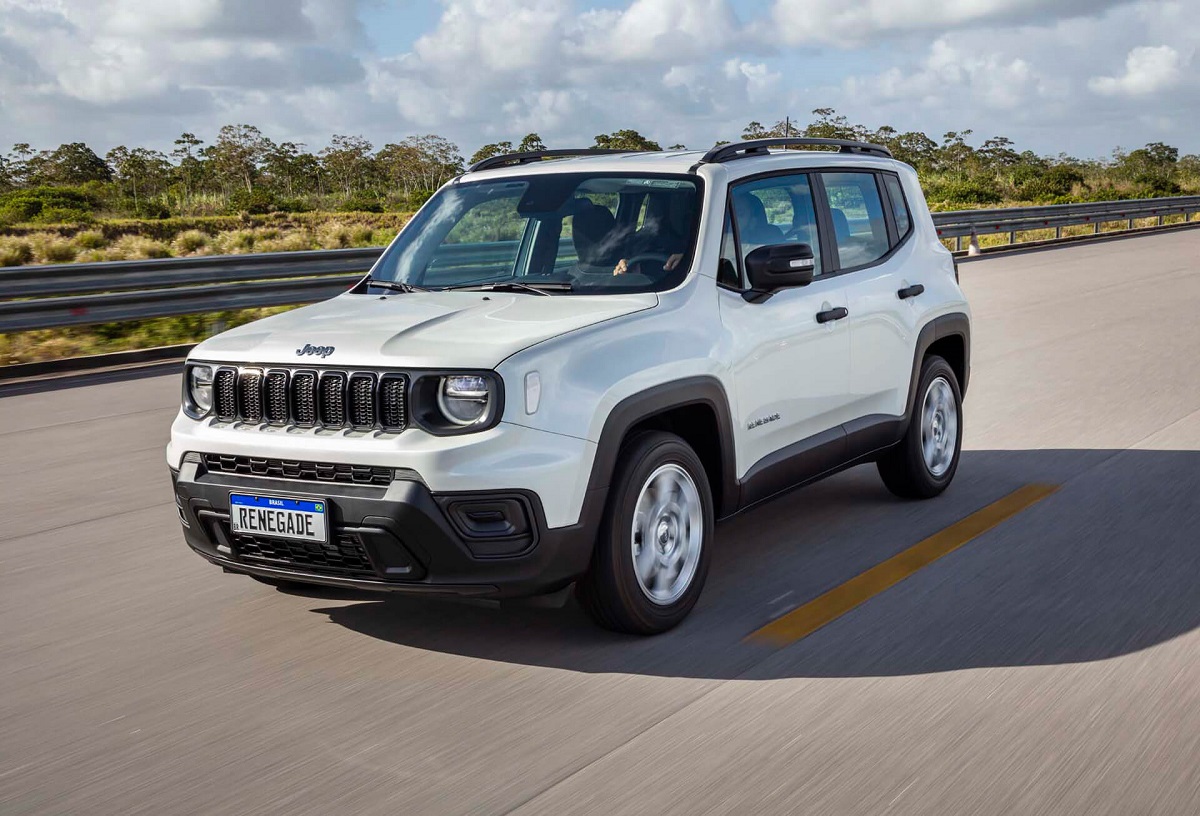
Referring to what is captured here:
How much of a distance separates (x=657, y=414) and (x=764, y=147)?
178 centimetres

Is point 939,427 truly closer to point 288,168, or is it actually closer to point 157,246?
point 157,246

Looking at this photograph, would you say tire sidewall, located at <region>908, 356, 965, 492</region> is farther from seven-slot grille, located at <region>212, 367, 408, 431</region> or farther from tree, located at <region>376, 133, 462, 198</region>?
tree, located at <region>376, 133, 462, 198</region>

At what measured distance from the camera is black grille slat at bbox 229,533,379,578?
14.2 ft

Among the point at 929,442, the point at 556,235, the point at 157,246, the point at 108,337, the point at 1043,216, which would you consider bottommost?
the point at 929,442

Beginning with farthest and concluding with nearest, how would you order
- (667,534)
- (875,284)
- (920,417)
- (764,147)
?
(920,417), (875,284), (764,147), (667,534)

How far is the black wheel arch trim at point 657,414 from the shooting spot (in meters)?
4.44

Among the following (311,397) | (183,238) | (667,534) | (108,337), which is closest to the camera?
(311,397)

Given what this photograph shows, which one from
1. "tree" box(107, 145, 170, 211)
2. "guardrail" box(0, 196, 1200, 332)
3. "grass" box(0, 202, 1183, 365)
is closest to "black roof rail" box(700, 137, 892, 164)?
"guardrail" box(0, 196, 1200, 332)

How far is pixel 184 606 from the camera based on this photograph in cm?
527

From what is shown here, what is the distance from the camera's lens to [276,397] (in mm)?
4543

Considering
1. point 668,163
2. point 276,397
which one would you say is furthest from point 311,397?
point 668,163

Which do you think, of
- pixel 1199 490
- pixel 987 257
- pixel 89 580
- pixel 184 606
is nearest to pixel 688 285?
pixel 184 606

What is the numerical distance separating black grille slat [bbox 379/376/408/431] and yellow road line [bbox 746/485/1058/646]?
1511 mm

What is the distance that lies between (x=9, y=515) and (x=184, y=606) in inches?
88.1
